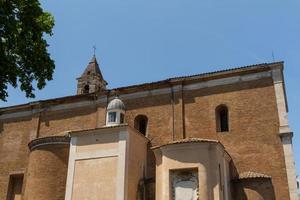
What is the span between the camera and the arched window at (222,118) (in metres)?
20.5

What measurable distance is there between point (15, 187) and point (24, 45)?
15.3m

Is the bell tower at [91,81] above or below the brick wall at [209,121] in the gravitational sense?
above

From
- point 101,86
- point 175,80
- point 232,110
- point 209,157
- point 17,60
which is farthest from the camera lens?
point 101,86

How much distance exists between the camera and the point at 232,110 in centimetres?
2030

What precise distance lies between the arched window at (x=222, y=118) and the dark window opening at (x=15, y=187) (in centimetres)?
1136

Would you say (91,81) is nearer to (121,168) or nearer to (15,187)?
(15,187)

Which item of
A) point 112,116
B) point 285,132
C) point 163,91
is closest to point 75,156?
point 112,116

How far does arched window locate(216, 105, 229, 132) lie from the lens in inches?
808

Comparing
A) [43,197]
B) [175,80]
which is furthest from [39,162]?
[175,80]

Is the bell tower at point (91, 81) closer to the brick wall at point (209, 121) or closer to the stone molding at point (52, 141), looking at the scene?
the brick wall at point (209, 121)

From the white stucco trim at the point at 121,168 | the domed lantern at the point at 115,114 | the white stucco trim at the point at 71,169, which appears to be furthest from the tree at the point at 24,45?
the domed lantern at the point at 115,114

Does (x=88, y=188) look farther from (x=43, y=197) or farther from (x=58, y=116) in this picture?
(x=58, y=116)

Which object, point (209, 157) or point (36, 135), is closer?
point (209, 157)

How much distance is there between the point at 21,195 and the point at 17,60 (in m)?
14.2
